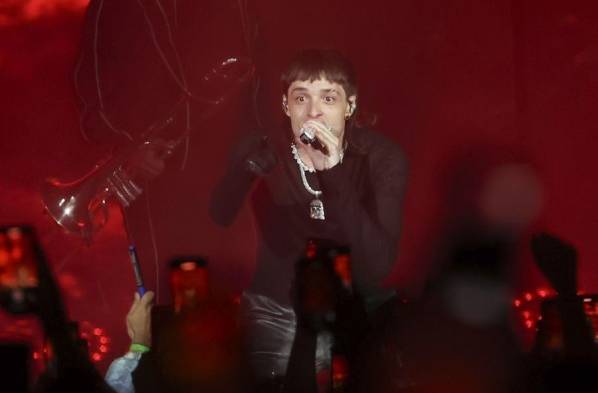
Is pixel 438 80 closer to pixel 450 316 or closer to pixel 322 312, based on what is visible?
pixel 450 316

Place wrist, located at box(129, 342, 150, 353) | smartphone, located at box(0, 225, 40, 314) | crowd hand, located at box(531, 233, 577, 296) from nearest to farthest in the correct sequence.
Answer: smartphone, located at box(0, 225, 40, 314) < wrist, located at box(129, 342, 150, 353) < crowd hand, located at box(531, 233, 577, 296)

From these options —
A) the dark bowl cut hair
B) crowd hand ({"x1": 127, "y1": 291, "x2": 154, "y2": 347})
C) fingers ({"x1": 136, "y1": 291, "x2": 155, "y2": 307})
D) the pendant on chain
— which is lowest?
crowd hand ({"x1": 127, "y1": 291, "x2": 154, "y2": 347})

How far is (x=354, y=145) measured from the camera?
3258 millimetres

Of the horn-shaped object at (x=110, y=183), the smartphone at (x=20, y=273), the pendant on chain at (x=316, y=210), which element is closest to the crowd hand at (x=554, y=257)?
the pendant on chain at (x=316, y=210)

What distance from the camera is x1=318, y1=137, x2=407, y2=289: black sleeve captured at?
3.17 metres

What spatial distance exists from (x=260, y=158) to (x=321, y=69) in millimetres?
413

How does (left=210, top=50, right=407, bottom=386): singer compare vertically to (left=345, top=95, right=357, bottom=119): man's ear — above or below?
below

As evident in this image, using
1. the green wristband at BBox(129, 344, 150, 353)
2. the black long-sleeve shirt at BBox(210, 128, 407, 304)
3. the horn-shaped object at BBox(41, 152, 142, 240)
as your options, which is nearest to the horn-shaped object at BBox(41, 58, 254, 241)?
the horn-shaped object at BBox(41, 152, 142, 240)

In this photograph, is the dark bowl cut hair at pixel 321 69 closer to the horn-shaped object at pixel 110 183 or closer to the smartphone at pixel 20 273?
the horn-shaped object at pixel 110 183

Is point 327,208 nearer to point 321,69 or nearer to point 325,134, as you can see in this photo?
point 325,134

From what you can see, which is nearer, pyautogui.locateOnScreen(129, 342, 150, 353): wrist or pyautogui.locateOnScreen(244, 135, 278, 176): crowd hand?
pyautogui.locateOnScreen(129, 342, 150, 353): wrist

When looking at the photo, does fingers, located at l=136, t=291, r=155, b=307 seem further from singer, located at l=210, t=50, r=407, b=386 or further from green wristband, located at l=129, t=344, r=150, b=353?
singer, located at l=210, t=50, r=407, b=386

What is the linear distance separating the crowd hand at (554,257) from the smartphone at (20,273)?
1.91m

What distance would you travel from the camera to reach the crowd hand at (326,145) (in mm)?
3215
